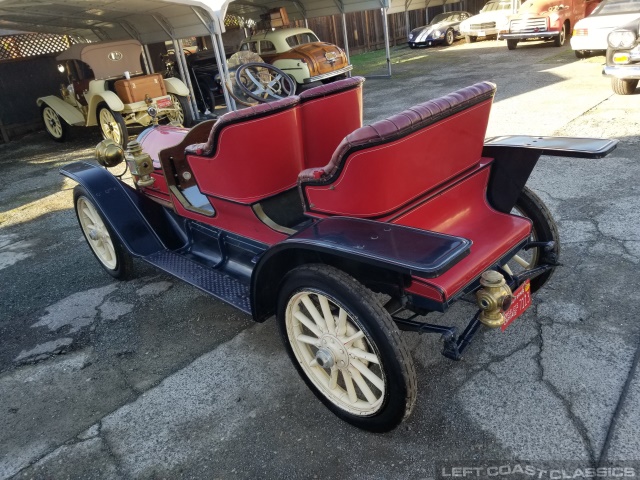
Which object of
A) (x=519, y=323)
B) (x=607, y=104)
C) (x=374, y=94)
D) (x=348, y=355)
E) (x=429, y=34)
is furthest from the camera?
(x=429, y=34)

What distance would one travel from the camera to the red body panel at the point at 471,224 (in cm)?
220

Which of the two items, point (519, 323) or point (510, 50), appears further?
point (510, 50)

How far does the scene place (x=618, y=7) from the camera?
367 inches

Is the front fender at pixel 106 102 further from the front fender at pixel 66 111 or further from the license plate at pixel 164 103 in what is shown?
the license plate at pixel 164 103

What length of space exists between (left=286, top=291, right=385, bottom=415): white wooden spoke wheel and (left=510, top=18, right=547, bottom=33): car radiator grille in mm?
13790

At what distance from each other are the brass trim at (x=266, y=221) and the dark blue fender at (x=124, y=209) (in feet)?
3.35

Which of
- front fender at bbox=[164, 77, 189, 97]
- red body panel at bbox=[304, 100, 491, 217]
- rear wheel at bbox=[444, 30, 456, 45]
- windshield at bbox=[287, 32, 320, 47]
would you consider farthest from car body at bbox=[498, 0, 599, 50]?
red body panel at bbox=[304, 100, 491, 217]

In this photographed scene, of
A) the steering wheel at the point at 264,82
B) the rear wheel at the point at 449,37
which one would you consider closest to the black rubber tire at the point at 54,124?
the steering wheel at the point at 264,82

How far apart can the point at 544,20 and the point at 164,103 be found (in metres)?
10.4

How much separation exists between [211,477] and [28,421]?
1.15 metres

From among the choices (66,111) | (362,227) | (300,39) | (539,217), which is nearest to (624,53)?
(539,217)

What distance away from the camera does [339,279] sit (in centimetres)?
204

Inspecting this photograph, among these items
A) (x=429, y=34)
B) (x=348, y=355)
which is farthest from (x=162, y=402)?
(x=429, y=34)

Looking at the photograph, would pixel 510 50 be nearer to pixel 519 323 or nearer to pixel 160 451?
pixel 519 323
